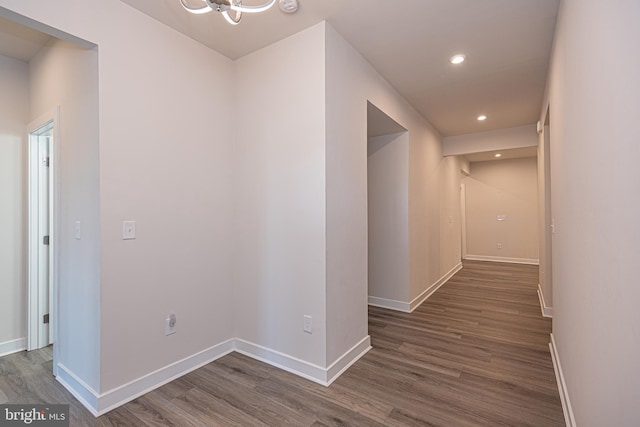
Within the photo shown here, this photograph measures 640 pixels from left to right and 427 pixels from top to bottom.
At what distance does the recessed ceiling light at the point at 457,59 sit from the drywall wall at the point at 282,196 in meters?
1.30

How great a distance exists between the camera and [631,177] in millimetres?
854

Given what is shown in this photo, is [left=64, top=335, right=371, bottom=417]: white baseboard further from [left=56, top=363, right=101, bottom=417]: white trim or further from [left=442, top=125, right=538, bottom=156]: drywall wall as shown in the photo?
[left=442, top=125, right=538, bottom=156]: drywall wall

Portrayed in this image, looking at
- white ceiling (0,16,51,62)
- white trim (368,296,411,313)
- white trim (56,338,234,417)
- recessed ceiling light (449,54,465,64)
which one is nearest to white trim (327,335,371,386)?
white trim (56,338,234,417)

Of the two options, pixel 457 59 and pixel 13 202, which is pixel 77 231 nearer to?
pixel 13 202

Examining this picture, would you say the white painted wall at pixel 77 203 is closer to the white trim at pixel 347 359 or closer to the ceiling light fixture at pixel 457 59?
the white trim at pixel 347 359

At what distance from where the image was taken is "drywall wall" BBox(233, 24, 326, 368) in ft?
7.27

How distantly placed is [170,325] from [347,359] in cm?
140

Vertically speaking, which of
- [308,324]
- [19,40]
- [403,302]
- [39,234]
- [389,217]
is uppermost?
[19,40]

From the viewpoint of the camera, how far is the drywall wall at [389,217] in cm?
377

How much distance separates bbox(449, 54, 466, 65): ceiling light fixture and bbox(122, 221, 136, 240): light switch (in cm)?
296

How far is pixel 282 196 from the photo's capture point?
2398mm

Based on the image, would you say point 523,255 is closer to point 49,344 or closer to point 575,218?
point 575,218

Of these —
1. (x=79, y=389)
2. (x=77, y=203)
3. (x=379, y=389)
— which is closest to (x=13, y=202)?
(x=77, y=203)

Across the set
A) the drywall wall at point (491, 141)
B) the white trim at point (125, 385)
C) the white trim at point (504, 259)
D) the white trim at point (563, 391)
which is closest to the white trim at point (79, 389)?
the white trim at point (125, 385)
